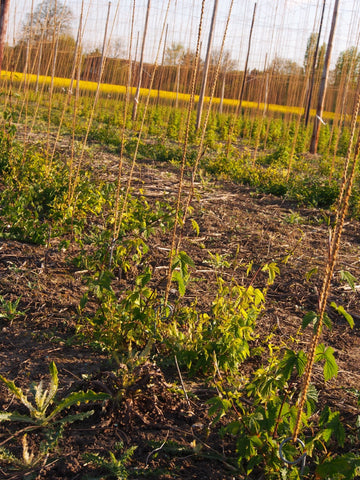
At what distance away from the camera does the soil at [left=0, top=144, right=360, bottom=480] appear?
5.49ft

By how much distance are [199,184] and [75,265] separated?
3.00 metres

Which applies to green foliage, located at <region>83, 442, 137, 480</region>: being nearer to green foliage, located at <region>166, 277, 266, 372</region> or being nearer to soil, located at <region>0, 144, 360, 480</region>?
soil, located at <region>0, 144, 360, 480</region>

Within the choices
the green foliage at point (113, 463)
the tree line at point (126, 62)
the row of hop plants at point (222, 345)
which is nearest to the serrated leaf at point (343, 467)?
the row of hop plants at point (222, 345)

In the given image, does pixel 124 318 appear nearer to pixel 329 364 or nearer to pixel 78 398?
pixel 78 398

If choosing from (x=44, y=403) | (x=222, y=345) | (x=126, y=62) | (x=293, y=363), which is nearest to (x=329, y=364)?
(x=293, y=363)

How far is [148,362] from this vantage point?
200 centimetres

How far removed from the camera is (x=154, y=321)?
2230 millimetres

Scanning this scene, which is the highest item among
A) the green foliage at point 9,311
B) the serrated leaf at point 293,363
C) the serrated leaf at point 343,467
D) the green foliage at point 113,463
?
the serrated leaf at point 293,363

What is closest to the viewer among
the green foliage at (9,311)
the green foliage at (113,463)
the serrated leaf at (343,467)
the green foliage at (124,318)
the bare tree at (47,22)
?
the serrated leaf at (343,467)

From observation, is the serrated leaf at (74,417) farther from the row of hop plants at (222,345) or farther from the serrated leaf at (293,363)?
the serrated leaf at (293,363)

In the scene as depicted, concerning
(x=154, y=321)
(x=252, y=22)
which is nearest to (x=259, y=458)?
(x=154, y=321)

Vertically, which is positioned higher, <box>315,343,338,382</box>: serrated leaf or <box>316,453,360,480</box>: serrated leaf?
<box>315,343,338,382</box>: serrated leaf

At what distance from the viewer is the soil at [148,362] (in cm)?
167

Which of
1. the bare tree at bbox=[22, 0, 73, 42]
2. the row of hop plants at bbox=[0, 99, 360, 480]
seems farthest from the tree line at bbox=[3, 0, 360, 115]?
the row of hop plants at bbox=[0, 99, 360, 480]
